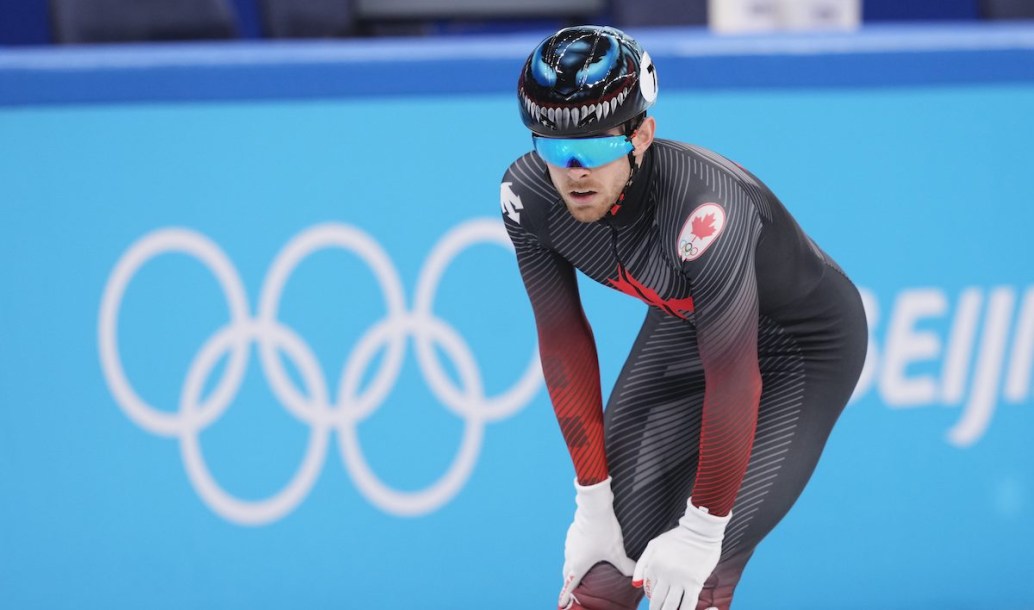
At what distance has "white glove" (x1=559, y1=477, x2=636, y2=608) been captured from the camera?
2.52 meters

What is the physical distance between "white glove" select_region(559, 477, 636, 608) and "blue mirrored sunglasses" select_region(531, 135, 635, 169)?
681 mm

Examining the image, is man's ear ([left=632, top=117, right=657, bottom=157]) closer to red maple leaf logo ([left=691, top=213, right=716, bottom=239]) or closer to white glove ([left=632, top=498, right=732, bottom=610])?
red maple leaf logo ([left=691, top=213, right=716, bottom=239])

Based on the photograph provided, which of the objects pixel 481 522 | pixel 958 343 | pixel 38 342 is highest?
pixel 38 342

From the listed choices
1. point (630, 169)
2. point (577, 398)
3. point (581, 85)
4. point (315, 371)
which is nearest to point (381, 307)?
point (315, 371)

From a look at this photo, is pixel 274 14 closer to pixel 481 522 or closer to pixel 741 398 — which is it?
pixel 481 522

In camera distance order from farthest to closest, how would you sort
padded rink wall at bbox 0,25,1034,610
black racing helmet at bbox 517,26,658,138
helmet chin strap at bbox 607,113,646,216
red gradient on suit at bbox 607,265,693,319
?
padded rink wall at bbox 0,25,1034,610 < red gradient on suit at bbox 607,265,693,319 < helmet chin strap at bbox 607,113,646,216 < black racing helmet at bbox 517,26,658,138

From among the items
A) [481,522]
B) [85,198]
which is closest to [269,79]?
[85,198]

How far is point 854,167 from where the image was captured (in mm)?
3725

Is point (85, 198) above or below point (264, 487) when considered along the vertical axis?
above

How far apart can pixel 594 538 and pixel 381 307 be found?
1.26 meters

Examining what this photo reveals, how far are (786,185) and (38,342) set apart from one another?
2.14m

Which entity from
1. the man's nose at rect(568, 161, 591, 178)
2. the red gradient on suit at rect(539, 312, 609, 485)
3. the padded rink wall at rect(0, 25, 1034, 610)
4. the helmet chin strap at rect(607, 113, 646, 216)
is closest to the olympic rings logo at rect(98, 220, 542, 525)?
the padded rink wall at rect(0, 25, 1034, 610)

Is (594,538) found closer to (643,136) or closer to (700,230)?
(700,230)

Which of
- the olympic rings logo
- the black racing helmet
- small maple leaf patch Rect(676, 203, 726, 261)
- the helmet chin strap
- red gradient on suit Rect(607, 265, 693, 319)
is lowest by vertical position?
the olympic rings logo
